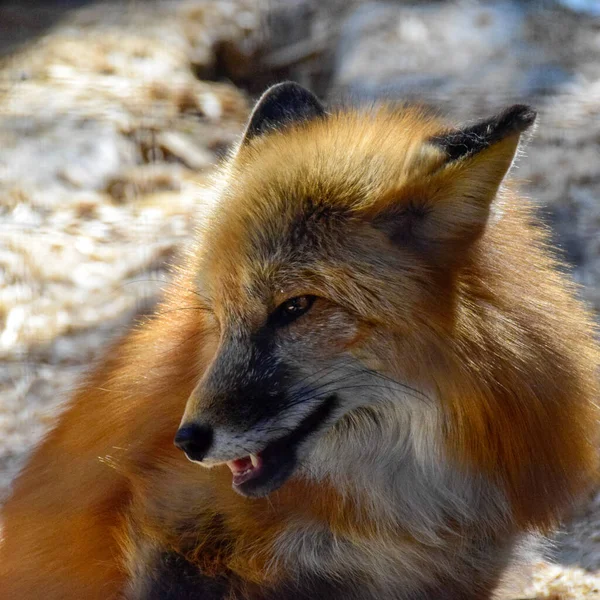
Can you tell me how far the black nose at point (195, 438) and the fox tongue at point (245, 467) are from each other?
0.12 metres

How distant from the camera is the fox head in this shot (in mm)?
1970

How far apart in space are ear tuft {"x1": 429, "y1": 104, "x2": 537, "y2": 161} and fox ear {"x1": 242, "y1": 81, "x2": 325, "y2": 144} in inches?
23.8

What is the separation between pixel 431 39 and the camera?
5785 millimetres

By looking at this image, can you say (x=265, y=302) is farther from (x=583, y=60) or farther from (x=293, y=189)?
(x=583, y=60)

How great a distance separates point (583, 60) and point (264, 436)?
4.36 meters

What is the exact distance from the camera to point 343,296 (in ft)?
6.47

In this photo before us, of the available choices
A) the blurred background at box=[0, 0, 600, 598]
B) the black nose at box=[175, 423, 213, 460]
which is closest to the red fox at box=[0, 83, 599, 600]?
the black nose at box=[175, 423, 213, 460]

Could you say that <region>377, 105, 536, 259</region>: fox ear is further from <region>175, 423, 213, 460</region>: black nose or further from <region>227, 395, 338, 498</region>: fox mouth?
<region>175, 423, 213, 460</region>: black nose

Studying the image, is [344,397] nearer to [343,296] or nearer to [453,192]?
[343,296]

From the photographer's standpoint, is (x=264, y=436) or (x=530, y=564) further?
(x=530, y=564)

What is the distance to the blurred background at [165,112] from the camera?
4.21 metres

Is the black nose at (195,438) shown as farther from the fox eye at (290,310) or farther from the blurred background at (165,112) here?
the blurred background at (165,112)

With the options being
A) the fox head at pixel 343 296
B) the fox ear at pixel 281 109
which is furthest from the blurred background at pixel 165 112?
the fox head at pixel 343 296

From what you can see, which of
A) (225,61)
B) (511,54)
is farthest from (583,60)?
(225,61)
